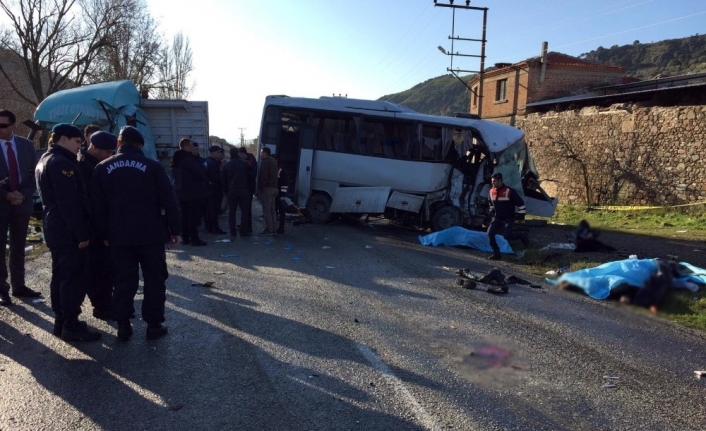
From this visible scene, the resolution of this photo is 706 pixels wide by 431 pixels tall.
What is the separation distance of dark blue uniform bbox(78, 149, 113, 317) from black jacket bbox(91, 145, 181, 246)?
31 cm

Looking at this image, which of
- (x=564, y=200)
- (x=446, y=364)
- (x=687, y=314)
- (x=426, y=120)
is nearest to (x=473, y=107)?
(x=564, y=200)

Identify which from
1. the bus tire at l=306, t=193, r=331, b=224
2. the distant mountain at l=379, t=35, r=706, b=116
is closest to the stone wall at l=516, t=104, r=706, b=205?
the bus tire at l=306, t=193, r=331, b=224

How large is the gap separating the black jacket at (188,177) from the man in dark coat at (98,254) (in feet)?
15.4

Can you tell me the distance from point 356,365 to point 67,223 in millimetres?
2920

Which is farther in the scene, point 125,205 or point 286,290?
point 286,290

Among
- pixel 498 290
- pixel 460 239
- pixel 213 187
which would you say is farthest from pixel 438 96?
pixel 498 290

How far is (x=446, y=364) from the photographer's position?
178 inches

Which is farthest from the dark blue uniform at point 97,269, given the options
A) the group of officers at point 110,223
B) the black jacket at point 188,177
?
the black jacket at point 188,177

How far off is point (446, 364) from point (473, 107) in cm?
3509

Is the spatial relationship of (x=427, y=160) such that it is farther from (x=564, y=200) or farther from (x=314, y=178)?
(x=564, y=200)

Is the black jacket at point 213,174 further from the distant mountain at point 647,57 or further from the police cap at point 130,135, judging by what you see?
the distant mountain at point 647,57

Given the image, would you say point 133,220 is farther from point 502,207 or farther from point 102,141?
point 502,207

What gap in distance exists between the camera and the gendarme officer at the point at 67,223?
4.68 metres

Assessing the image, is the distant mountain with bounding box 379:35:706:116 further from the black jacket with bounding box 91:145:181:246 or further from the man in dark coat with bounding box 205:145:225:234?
the black jacket with bounding box 91:145:181:246
